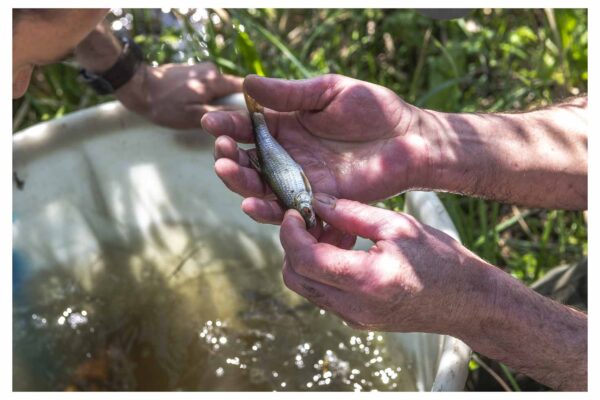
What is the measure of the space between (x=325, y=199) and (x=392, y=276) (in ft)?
1.34

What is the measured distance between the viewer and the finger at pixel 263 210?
221 cm

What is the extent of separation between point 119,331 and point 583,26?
2813mm

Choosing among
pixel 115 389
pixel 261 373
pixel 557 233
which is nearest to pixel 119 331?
pixel 115 389

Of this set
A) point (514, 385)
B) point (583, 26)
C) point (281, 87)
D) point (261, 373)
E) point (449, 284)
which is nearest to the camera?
point (449, 284)

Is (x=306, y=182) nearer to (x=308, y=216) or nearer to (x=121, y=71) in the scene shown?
(x=308, y=216)

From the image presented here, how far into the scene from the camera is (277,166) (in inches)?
92.4

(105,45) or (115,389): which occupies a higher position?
(105,45)

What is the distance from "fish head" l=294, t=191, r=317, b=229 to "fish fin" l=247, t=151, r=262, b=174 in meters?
0.25

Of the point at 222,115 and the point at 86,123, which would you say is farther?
the point at 86,123

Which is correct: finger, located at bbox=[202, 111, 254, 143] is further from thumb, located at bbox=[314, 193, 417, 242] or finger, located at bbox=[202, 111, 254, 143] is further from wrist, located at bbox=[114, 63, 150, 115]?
wrist, located at bbox=[114, 63, 150, 115]

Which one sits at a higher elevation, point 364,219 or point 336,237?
point 364,219

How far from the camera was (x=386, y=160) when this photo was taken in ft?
8.35


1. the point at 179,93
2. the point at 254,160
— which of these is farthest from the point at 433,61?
the point at 254,160
